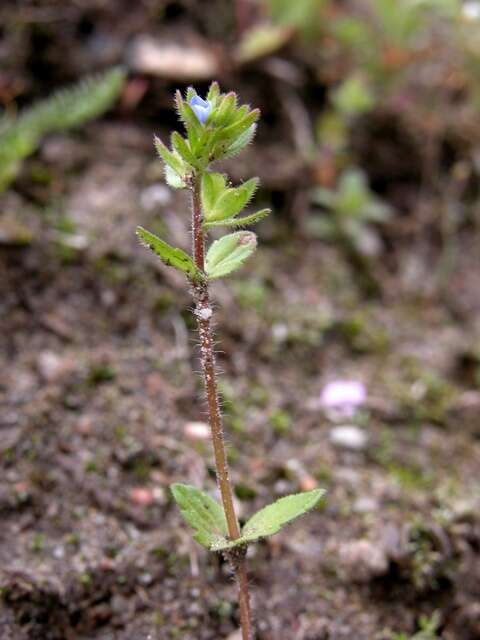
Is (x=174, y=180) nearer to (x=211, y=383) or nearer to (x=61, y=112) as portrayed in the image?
(x=211, y=383)

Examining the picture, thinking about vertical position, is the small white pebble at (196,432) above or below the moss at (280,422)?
below

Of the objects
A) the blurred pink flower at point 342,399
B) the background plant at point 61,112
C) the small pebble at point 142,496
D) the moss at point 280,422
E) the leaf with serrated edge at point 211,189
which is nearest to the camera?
the leaf with serrated edge at point 211,189

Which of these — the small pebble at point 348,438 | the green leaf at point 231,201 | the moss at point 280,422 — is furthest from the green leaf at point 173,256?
the small pebble at point 348,438

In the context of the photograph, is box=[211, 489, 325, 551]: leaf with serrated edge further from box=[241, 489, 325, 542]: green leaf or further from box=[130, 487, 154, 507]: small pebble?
box=[130, 487, 154, 507]: small pebble

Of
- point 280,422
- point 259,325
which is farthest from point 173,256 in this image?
point 259,325

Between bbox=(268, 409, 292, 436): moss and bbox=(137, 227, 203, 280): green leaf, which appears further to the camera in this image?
bbox=(268, 409, 292, 436): moss

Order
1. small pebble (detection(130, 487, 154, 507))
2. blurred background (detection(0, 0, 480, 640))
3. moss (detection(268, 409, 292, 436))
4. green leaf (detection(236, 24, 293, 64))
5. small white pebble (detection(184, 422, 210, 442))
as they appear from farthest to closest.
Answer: green leaf (detection(236, 24, 293, 64))
moss (detection(268, 409, 292, 436))
small white pebble (detection(184, 422, 210, 442))
small pebble (detection(130, 487, 154, 507))
blurred background (detection(0, 0, 480, 640))

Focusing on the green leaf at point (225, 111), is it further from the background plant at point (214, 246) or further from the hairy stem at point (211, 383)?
the hairy stem at point (211, 383)

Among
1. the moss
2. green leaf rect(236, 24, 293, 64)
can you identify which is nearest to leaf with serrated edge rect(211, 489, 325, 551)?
the moss
